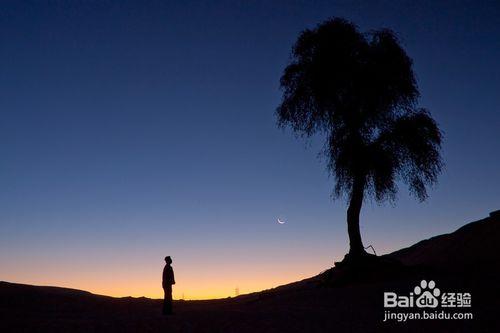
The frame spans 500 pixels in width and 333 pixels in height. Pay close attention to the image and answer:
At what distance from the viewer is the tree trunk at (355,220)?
2389 cm

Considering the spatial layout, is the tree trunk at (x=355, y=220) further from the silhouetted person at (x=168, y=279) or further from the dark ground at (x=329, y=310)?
the silhouetted person at (x=168, y=279)

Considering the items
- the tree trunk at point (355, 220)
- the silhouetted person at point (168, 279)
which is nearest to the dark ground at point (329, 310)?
the silhouetted person at point (168, 279)

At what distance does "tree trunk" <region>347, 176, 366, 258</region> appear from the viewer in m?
23.9

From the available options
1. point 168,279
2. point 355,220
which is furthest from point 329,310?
point 355,220

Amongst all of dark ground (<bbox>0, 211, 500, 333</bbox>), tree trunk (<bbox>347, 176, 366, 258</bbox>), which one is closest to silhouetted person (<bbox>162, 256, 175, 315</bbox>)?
dark ground (<bbox>0, 211, 500, 333</bbox>)

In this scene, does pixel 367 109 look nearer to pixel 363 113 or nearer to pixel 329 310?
pixel 363 113

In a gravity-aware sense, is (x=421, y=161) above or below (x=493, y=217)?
above

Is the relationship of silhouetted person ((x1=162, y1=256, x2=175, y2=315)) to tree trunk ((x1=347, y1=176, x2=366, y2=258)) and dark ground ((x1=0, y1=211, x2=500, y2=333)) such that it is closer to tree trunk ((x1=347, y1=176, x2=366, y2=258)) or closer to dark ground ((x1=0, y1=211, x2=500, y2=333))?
dark ground ((x1=0, y1=211, x2=500, y2=333))

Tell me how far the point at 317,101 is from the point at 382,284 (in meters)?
10.1

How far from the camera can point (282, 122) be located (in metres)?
26.1

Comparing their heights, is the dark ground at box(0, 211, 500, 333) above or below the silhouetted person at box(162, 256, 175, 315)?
below

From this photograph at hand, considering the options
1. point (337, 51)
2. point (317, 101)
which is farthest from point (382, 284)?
Answer: point (337, 51)

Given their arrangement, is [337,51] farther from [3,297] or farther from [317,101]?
[3,297]

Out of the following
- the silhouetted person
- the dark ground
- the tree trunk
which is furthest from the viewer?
the tree trunk
